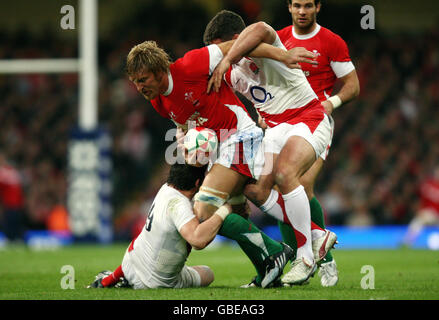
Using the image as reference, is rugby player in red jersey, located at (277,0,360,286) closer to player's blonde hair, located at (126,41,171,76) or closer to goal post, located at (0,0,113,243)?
player's blonde hair, located at (126,41,171,76)

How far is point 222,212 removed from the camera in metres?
5.31

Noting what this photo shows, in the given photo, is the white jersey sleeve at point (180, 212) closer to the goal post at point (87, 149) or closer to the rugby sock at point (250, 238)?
the rugby sock at point (250, 238)

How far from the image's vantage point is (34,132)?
16.4m

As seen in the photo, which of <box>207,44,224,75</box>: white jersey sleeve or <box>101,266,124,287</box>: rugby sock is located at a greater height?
<box>207,44,224,75</box>: white jersey sleeve

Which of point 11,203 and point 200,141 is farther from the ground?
point 200,141

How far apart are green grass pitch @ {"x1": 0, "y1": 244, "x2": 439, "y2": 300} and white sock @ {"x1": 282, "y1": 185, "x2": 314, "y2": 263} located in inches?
11.0

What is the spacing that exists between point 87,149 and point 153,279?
27.6 feet

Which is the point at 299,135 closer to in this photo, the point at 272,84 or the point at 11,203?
the point at 272,84

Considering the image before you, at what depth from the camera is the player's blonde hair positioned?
17.1 feet

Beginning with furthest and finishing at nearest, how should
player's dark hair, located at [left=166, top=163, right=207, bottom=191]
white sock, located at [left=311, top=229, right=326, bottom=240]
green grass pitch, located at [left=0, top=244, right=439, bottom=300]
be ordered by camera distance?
white sock, located at [left=311, top=229, right=326, bottom=240], player's dark hair, located at [left=166, top=163, right=207, bottom=191], green grass pitch, located at [left=0, top=244, right=439, bottom=300]

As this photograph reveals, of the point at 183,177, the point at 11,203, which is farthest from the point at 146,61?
the point at 11,203

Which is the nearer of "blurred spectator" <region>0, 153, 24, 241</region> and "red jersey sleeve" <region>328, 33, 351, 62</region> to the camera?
"red jersey sleeve" <region>328, 33, 351, 62</region>

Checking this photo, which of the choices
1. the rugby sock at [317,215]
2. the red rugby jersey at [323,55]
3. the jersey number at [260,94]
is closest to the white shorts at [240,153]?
the jersey number at [260,94]

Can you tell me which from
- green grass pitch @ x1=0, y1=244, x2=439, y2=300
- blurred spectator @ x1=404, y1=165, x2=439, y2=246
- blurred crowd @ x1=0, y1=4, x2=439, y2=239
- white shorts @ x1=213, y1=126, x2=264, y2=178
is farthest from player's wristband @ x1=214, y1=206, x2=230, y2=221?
blurred crowd @ x1=0, y1=4, x2=439, y2=239
